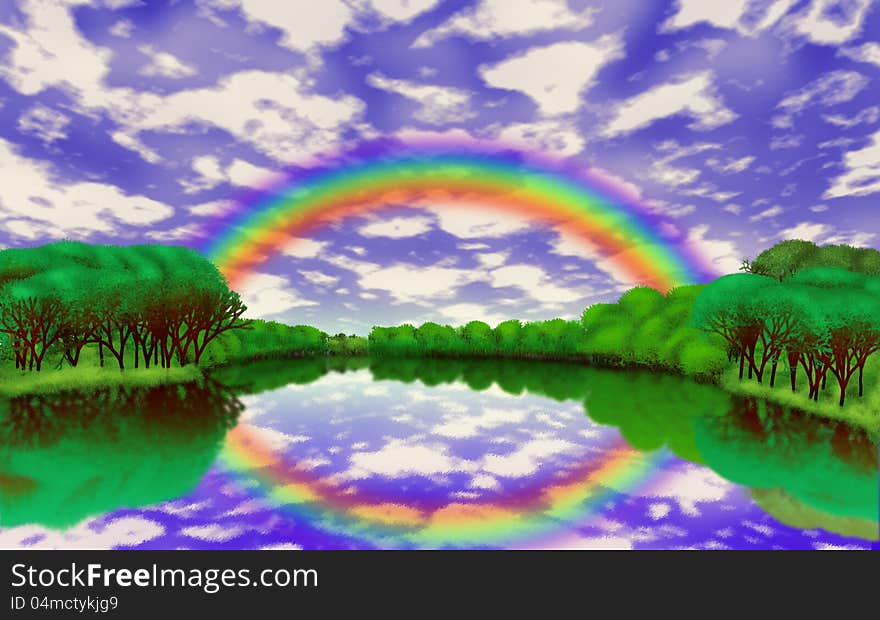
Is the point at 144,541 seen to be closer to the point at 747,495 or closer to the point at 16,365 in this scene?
the point at 747,495

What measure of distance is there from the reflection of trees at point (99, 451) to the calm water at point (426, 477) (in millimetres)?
114

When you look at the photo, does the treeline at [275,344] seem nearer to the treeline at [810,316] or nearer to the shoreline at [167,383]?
the shoreline at [167,383]

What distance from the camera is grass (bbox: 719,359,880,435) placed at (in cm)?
2879

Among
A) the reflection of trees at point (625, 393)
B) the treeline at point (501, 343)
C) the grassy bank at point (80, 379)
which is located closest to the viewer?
the reflection of trees at point (625, 393)

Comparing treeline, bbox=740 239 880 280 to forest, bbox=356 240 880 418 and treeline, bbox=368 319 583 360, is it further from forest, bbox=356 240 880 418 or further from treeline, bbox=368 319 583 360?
treeline, bbox=368 319 583 360

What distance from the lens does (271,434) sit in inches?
1004

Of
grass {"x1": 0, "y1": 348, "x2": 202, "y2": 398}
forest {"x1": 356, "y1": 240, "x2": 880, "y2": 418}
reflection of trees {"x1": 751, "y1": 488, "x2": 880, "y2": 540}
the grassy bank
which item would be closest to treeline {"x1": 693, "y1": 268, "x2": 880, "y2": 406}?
forest {"x1": 356, "y1": 240, "x2": 880, "y2": 418}

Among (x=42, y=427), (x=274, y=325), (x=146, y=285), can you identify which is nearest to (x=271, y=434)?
(x=42, y=427)

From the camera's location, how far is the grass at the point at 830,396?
94.5 feet

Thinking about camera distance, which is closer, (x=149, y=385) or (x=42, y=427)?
(x=42, y=427)

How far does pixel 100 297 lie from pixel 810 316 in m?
56.6

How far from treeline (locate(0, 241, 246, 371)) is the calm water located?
9245 mm

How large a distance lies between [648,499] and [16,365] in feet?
180

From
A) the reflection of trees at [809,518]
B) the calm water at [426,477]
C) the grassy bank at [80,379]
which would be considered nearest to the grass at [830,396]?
the calm water at [426,477]
